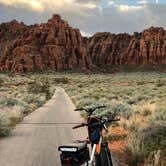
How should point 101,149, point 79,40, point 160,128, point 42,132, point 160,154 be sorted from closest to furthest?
point 101,149 → point 160,154 → point 160,128 → point 42,132 → point 79,40

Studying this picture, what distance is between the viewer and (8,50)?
591 feet

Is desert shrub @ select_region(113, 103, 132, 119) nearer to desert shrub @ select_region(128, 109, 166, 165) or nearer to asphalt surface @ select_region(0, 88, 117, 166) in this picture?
asphalt surface @ select_region(0, 88, 117, 166)

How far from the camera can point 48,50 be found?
579ft

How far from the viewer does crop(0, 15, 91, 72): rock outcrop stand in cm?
16675

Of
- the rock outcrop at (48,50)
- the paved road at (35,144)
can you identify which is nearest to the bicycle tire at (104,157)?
the paved road at (35,144)

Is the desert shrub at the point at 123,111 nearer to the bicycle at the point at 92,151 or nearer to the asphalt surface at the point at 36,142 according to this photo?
the asphalt surface at the point at 36,142

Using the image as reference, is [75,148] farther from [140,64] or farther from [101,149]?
[140,64]

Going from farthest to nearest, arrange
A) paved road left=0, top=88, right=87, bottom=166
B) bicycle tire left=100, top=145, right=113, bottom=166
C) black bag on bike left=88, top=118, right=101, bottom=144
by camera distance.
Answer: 1. paved road left=0, top=88, right=87, bottom=166
2. bicycle tire left=100, top=145, right=113, bottom=166
3. black bag on bike left=88, top=118, right=101, bottom=144

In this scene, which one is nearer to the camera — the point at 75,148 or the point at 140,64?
the point at 75,148

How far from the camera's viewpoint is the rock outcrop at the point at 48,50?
167 metres

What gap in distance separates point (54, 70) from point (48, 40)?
15.9 metres

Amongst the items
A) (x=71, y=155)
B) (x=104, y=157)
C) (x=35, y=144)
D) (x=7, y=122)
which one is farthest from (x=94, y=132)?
(x=7, y=122)

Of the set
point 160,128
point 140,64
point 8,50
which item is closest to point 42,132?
point 160,128

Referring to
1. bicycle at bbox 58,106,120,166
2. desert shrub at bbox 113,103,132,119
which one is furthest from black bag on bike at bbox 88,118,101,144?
desert shrub at bbox 113,103,132,119
